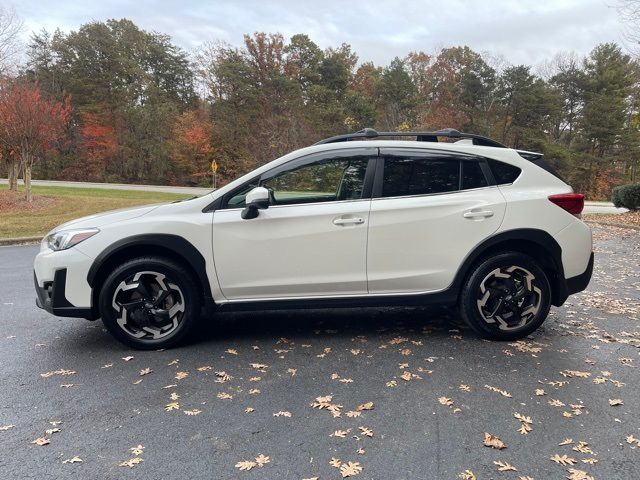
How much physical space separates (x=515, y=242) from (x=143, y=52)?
163 feet

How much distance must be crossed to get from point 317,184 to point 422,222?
97cm

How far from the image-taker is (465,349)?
3939 mm

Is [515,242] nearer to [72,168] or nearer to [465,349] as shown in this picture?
[465,349]

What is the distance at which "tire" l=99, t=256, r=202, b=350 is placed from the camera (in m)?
3.83

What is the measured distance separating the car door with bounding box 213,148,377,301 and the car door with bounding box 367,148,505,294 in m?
0.14

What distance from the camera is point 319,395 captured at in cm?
315

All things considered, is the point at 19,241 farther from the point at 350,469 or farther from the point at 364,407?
the point at 350,469

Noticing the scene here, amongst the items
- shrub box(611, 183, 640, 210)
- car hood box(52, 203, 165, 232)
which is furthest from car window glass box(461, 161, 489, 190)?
shrub box(611, 183, 640, 210)

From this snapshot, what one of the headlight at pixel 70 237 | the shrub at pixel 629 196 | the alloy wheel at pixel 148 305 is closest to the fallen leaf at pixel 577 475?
the alloy wheel at pixel 148 305

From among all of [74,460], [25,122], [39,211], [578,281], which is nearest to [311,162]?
[578,281]

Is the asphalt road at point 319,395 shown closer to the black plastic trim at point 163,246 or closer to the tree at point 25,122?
the black plastic trim at point 163,246

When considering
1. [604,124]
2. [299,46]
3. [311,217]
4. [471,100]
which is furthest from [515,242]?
[604,124]

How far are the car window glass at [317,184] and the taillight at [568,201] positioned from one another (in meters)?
1.73

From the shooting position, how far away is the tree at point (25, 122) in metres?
16.9
